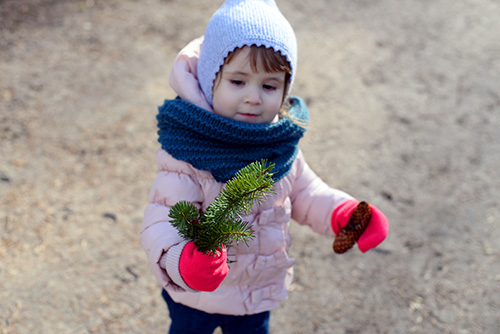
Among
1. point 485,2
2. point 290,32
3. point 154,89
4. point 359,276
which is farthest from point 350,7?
point 290,32

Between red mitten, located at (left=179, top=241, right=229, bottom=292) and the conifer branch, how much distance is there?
0.30ft

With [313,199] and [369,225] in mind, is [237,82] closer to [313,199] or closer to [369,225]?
[313,199]

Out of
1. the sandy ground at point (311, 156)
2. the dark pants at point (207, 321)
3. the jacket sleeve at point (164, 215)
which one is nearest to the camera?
the jacket sleeve at point (164, 215)

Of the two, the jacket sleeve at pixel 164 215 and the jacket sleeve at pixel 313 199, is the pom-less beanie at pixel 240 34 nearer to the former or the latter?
the jacket sleeve at pixel 164 215

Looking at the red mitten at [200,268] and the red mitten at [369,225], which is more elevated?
the red mitten at [200,268]

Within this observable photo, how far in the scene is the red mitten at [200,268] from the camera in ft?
4.82

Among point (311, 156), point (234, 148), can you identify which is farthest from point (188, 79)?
point (311, 156)

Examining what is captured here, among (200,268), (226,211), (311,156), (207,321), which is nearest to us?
(226,211)

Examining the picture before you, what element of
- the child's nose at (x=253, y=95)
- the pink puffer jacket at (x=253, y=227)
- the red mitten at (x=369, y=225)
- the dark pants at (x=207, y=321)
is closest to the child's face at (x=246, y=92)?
the child's nose at (x=253, y=95)

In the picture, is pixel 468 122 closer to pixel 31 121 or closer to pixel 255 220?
pixel 255 220

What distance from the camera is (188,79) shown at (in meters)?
1.96

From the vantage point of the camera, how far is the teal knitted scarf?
1.82 meters

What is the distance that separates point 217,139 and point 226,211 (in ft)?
2.10

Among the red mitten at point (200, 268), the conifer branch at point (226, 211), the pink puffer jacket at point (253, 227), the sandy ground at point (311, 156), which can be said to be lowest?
the sandy ground at point (311, 156)
